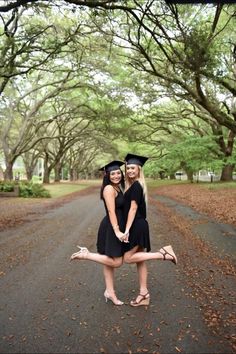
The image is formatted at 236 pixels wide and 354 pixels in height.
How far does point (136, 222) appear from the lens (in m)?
4.71

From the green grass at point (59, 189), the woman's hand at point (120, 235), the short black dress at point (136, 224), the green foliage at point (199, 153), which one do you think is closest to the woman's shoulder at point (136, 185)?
the short black dress at point (136, 224)

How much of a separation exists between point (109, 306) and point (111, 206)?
1.29m

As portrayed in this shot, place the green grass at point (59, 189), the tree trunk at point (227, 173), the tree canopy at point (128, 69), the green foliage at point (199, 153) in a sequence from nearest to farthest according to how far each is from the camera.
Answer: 1. the tree canopy at point (128, 69)
2. the green grass at point (59, 189)
3. the green foliage at point (199, 153)
4. the tree trunk at point (227, 173)

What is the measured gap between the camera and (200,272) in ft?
20.0

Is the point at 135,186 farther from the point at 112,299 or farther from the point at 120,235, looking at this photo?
the point at 112,299

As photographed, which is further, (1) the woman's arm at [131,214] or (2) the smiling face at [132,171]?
(2) the smiling face at [132,171]

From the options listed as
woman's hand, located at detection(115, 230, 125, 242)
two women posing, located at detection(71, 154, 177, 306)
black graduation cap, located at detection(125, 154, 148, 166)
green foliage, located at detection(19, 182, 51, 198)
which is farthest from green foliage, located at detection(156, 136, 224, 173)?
woman's hand, located at detection(115, 230, 125, 242)

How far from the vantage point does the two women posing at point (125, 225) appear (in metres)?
4.62

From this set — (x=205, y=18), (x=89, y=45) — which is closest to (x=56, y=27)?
(x=89, y=45)

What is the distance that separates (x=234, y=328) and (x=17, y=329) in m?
2.36

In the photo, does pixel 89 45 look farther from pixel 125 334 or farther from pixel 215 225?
pixel 125 334

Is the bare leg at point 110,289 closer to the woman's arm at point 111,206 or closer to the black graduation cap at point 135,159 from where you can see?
the woman's arm at point 111,206

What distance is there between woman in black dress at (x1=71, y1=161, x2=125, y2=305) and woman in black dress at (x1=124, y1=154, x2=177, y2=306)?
3.7 inches

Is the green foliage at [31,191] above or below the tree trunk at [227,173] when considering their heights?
below
